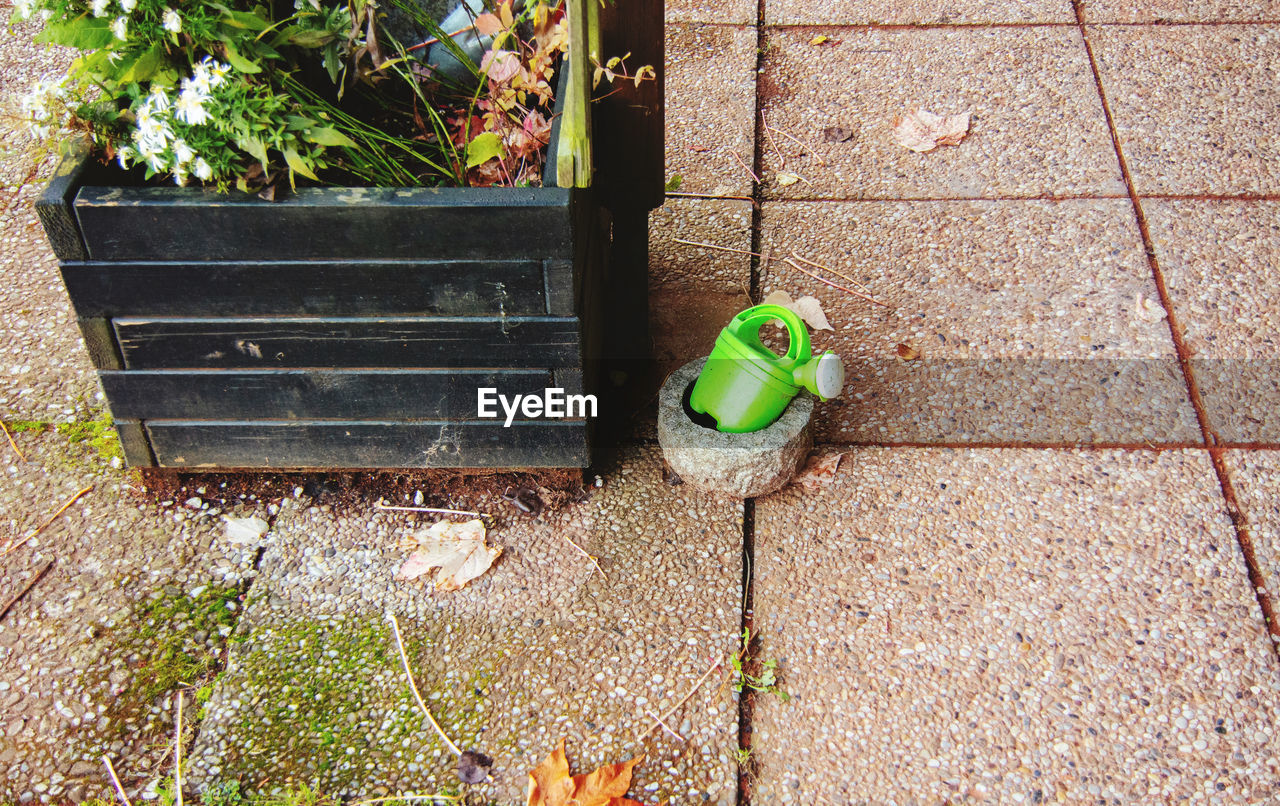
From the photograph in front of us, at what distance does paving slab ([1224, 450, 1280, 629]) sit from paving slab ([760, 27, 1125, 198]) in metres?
1.10

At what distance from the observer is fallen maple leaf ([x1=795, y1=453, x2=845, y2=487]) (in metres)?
2.43

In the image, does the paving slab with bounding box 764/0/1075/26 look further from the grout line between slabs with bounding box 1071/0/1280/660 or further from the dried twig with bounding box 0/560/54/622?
the dried twig with bounding box 0/560/54/622

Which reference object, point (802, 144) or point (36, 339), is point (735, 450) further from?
point (36, 339)

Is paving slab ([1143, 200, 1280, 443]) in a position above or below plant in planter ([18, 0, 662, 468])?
below

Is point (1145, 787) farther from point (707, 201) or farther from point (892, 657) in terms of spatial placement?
point (707, 201)

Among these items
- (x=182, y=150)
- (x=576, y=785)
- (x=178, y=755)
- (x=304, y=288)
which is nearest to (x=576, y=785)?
(x=576, y=785)

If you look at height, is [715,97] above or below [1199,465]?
above

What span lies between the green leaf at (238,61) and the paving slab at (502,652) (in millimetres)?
1050

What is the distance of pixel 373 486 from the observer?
2461mm

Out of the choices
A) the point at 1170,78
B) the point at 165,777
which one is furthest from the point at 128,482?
the point at 1170,78

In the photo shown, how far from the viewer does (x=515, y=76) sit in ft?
7.06

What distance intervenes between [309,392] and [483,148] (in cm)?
67

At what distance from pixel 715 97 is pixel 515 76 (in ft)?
5.29

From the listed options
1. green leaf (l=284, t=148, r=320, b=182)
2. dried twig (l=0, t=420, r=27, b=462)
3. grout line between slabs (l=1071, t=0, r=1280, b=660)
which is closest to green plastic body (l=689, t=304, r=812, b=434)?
green leaf (l=284, t=148, r=320, b=182)
